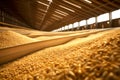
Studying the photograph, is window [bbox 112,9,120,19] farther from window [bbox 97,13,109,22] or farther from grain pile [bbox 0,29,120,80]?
grain pile [bbox 0,29,120,80]

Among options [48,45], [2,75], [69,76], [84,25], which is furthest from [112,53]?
[84,25]

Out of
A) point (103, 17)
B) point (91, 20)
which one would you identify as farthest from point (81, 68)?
point (91, 20)

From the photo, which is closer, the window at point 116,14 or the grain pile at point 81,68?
the grain pile at point 81,68

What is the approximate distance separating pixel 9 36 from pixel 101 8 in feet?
22.1

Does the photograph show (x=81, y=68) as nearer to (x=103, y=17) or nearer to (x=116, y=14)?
(x=116, y=14)

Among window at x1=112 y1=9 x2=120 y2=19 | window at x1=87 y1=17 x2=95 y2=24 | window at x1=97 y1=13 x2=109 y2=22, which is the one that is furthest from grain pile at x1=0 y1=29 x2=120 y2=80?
window at x1=87 y1=17 x2=95 y2=24

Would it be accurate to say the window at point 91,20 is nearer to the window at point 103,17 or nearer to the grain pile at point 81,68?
the window at point 103,17

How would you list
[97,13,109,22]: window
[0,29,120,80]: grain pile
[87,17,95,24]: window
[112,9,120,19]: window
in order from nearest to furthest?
1. [0,29,120,80]: grain pile
2. [112,9,120,19]: window
3. [97,13,109,22]: window
4. [87,17,95,24]: window

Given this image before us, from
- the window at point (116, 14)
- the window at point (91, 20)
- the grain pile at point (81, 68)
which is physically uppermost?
the window at point (116, 14)

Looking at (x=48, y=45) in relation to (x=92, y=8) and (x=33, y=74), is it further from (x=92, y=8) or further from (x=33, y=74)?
(x=92, y=8)

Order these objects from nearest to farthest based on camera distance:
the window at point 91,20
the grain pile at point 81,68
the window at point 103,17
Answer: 1. the grain pile at point 81,68
2. the window at point 103,17
3. the window at point 91,20

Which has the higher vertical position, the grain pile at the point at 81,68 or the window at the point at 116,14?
the window at the point at 116,14

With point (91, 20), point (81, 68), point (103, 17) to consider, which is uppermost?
point (103, 17)

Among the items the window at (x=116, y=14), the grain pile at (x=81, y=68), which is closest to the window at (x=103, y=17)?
the window at (x=116, y=14)
